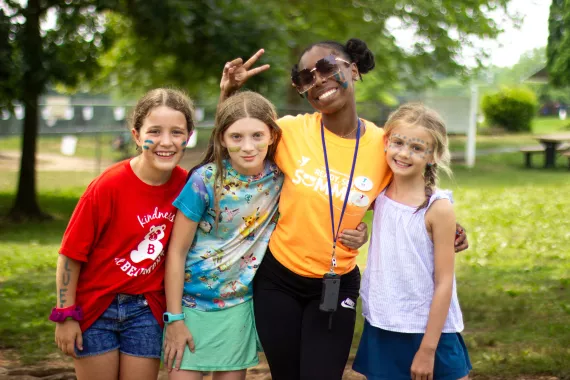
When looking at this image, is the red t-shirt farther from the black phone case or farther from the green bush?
the green bush

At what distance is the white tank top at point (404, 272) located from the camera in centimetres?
298

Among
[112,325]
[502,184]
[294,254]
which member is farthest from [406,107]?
[502,184]

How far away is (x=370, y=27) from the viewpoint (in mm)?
18469

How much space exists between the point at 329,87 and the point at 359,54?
0.27 m

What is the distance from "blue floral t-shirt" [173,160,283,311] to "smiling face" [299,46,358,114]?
1.40 ft

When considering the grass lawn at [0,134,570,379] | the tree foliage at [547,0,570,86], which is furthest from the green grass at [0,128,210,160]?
the tree foliage at [547,0,570,86]

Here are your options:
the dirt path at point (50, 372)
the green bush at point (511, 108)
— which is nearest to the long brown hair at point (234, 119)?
the dirt path at point (50, 372)

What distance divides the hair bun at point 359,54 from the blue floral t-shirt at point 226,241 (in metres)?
0.71

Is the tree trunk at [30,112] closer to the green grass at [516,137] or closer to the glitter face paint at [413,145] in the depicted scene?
the glitter face paint at [413,145]

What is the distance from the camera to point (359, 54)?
10.9 ft

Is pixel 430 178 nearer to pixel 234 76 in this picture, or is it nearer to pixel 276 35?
pixel 234 76

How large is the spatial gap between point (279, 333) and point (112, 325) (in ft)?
2.31

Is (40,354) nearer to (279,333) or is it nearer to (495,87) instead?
(279,333)

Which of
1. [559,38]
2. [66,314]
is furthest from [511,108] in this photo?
[66,314]
